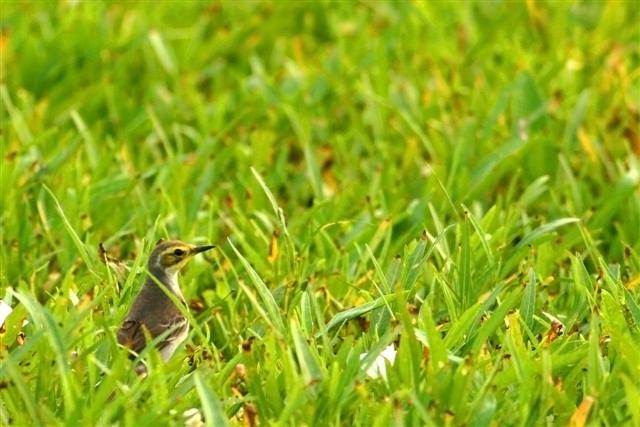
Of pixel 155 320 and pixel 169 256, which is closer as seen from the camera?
pixel 155 320

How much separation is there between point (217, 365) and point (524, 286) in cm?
102

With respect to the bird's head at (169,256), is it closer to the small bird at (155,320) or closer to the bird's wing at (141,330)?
the small bird at (155,320)

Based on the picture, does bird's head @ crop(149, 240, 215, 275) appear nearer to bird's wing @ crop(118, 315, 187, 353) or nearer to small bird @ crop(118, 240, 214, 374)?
small bird @ crop(118, 240, 214, 374)

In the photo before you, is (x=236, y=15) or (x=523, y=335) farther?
(x=236, y=15)

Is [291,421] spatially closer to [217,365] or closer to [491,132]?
[217,365]

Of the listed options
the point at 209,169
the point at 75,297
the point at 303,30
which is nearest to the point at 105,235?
the point at 209,169

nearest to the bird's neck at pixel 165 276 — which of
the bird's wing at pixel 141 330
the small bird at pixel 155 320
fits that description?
the small bird at pixel 155 320

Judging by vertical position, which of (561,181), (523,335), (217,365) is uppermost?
(217,365)

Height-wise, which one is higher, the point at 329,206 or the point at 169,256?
the point at 169,256

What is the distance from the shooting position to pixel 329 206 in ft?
21.2

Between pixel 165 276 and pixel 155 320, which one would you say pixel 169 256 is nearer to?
pixel 165 276

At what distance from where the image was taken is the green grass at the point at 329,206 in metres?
4.30

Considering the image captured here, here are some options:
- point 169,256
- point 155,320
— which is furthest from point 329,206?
point 155,320

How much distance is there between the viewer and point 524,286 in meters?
5.12
